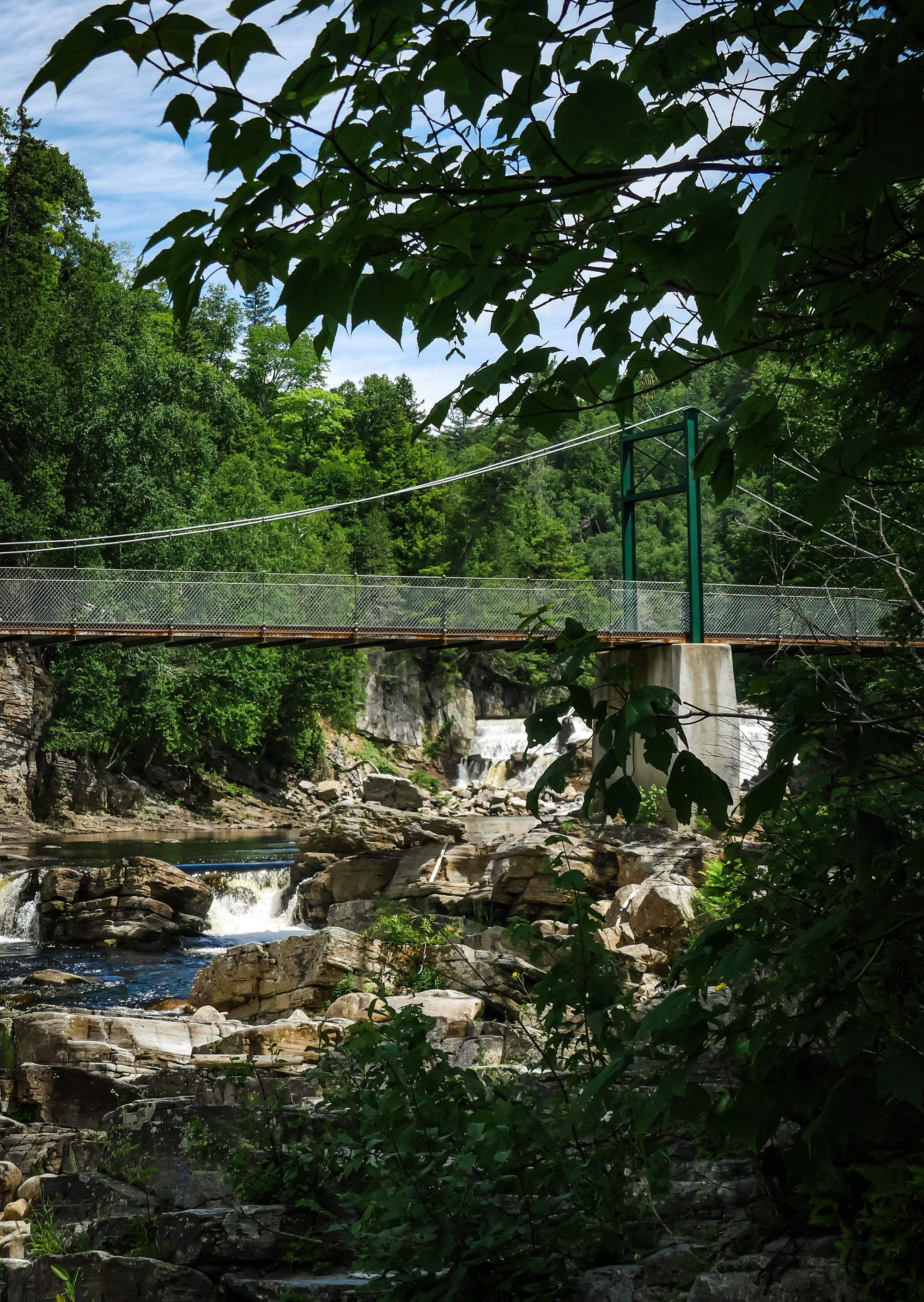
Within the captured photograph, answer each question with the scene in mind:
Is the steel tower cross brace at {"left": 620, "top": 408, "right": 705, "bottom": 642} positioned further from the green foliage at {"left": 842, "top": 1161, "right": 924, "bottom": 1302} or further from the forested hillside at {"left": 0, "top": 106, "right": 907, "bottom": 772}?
the green foliage at {"left": 842, "top": 1161, "right": 924, "bottom": 1302}

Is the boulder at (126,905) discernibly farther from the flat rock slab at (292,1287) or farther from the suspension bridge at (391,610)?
the flat rock slab at (292,1287)

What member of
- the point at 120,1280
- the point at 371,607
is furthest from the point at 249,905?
the point at 120,1280

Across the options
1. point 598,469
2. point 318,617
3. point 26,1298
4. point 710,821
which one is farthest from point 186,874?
point 598,469

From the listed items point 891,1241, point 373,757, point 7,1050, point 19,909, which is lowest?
point 19,909

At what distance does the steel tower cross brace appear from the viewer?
66.7 feet

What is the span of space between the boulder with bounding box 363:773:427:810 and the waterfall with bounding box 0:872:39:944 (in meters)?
13.2

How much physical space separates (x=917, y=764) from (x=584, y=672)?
93 cm

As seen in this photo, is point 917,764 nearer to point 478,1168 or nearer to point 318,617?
point 478,1168

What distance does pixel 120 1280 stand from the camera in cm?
330

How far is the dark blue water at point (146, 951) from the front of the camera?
1218 cm

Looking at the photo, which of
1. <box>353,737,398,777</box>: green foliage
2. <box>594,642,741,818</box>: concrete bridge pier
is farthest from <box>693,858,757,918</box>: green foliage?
<box>353,737,398,777</box>: green foliage

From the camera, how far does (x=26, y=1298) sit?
3.54 meters

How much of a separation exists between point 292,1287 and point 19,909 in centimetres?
1522

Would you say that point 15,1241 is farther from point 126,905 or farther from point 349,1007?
point 126,905
